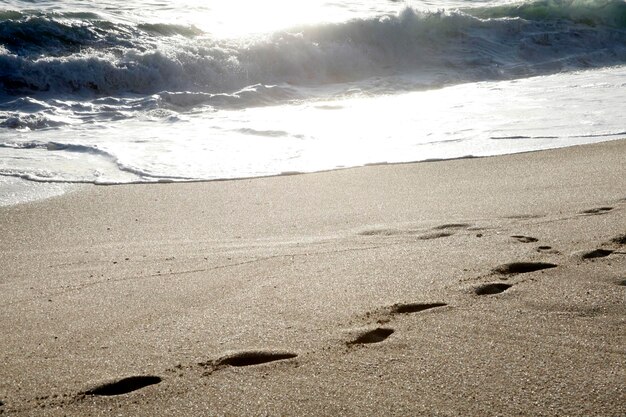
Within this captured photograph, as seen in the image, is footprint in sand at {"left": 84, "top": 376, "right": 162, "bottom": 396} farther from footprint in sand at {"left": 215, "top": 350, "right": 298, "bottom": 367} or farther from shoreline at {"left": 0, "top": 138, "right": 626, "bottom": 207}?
shoreline at {"left": 0, "top": 138, "right": 626, "bottom": 207}

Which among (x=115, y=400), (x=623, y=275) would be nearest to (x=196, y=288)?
(x=115, y=400)

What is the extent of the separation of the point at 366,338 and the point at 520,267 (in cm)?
97

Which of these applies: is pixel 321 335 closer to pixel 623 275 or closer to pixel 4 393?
pixel 4 393

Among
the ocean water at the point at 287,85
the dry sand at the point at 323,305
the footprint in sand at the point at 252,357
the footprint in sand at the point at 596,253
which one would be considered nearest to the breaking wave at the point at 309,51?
the ocean water at the point at 287,85

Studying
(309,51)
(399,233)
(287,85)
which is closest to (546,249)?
(399,233)

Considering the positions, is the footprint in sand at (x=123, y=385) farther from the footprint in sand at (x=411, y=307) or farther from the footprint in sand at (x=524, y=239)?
the footprint in sand at (x=524, y=239)

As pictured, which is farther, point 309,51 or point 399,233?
point 309,51

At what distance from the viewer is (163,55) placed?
36.6ft

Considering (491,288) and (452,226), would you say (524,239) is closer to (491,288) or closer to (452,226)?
(452,226)

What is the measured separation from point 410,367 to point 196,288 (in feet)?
3.91

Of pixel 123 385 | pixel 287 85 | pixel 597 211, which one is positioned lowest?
pixel 123 385

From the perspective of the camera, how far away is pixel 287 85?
38.0 ft

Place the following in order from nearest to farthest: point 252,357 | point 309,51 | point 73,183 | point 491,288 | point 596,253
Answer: point 252,357, point 491,288, point 596,253, point 73,183, point 309,51

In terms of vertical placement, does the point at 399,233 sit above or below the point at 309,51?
below
